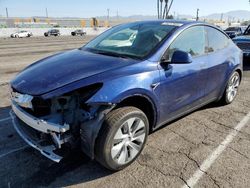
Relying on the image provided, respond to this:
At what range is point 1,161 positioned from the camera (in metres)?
3.25

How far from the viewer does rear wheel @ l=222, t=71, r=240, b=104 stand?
199 inches

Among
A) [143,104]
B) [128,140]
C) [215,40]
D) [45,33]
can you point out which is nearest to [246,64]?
[215,40]

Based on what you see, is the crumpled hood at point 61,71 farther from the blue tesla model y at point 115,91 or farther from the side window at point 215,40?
the side window at point 215,40

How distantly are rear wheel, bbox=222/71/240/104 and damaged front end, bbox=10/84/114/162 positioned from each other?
126 inches

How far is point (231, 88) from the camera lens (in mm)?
5230

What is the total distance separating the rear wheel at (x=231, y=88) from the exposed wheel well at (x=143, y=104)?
7.67 feet

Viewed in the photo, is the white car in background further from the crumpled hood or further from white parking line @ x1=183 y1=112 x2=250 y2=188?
white parking line @ x1=183 y1=112 x2=250 y2=188

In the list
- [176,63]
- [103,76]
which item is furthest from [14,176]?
[176,63]

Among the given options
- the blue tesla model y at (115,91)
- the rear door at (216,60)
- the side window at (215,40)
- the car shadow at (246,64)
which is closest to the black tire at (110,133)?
the blue tesla model y at (115,91)

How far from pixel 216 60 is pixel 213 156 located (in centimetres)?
175

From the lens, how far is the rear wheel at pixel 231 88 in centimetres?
507

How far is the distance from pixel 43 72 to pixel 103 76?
83 centimetres

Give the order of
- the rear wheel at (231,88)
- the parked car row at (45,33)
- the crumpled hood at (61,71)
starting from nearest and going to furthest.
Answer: the crumpled hood at (61,71)
the rear wheel at (231,88)
the parked car row at (45,33)

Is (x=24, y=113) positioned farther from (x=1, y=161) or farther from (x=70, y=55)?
(x=70, y=55)
